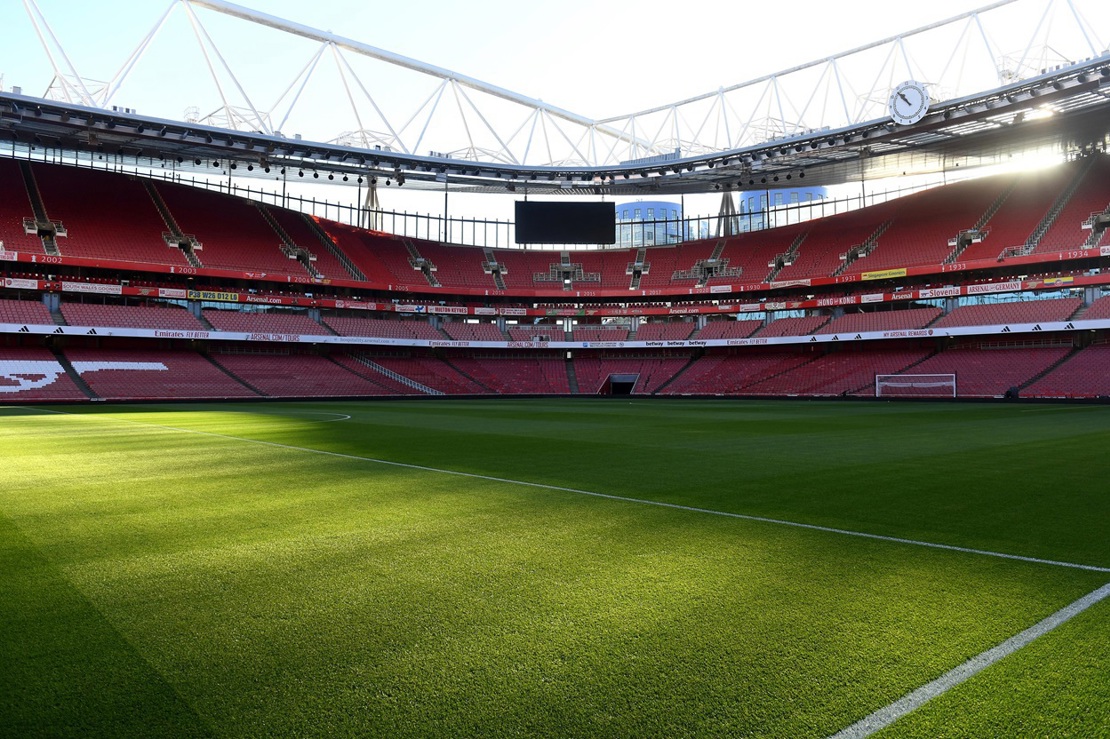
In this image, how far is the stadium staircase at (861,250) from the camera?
58594 mm

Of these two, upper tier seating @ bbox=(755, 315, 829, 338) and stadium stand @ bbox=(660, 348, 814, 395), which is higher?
upper tier seating @ bbox=(755, 315, 829, 338)

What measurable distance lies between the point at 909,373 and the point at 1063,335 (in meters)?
10.4

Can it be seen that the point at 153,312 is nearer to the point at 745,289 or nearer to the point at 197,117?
the point at 197,117

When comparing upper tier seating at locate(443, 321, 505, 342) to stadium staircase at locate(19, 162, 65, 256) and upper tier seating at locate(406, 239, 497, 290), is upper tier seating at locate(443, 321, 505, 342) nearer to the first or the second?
upper tier seating at locate(406, 239, 497, 290)

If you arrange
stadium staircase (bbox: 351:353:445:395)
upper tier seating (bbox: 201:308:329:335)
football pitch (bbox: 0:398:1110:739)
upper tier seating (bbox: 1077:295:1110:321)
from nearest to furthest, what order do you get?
football pitch (bbox: 0:398:1110:739), upper tier seating (bbox: 1077:295:1110:321), upper tier seating (bbox: 201:308:329:335), stadium staircase (bbox: 351:353:445:395)

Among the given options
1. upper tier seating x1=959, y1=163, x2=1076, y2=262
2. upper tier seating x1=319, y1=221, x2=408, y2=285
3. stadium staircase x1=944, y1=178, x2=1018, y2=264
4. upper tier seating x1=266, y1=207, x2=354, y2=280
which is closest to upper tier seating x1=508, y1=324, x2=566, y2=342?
upper tier seating x1=319, y1=221, x2=408, y2=285

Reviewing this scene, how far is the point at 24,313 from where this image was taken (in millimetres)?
44281

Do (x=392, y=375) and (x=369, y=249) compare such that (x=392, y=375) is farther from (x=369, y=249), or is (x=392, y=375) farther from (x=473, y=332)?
(x=369, y=249)

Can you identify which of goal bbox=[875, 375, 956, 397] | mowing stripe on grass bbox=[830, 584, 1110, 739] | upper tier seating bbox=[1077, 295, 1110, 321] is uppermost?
upper tier seating bbox=[1077, 295, 1110, 321]

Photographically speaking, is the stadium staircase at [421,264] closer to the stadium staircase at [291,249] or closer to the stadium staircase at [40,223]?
the stadium staircase at [291,249]

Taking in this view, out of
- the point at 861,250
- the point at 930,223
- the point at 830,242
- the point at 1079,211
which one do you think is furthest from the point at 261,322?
the point at 1079,211

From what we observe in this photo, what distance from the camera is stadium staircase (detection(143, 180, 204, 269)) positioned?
53.6 m

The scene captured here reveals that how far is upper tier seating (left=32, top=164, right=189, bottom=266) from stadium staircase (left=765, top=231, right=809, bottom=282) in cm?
5241

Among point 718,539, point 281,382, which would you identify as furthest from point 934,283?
point 718,539
